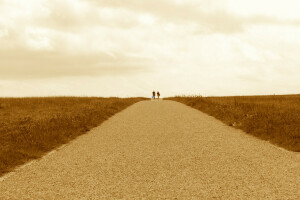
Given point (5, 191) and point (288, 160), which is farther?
point (288, 160)

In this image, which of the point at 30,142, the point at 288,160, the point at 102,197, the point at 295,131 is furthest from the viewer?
the point at 295,131

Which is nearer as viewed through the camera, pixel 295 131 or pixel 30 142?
pixel 30 142

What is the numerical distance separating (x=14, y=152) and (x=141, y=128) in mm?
6259

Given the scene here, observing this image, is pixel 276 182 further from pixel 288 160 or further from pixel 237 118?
pixel 237 118

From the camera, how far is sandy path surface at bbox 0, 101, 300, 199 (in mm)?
5457

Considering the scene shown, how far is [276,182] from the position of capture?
19.5 feet

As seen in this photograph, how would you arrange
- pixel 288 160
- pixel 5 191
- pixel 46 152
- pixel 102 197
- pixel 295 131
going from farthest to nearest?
pixel 295 131, pixel 46 152, pixel 288 160, pixel 5 191, pixel 102 197

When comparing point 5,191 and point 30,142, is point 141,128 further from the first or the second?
point 5,191

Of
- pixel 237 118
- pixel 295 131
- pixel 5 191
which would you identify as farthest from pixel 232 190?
pixel 237 118

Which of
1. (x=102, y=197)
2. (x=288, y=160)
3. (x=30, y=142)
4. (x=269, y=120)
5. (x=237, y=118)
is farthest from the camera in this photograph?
(x=237, y=118)

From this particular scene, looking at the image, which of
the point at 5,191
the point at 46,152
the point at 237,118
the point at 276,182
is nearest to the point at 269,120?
the point at 237,118

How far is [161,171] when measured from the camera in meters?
6.83

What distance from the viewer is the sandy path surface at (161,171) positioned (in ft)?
17.9

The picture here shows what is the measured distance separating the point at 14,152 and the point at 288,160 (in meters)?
7.19
